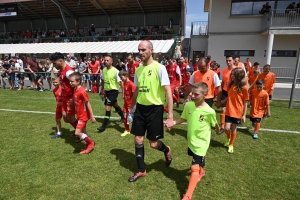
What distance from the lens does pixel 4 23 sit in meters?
31.2

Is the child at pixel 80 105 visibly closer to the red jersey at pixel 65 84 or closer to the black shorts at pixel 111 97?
the red jersey at pixel 65 84

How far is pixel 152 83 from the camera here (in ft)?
10.1

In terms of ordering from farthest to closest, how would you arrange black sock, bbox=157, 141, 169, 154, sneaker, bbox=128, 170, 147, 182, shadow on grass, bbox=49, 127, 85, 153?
1. shadow on grass, bbox=49, 127, 85, 153
2. black sock, bbox=157, 141, 169, 154
3. sneaker, bbox=128, 170, 147, 182

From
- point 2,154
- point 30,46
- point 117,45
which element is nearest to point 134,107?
point 2,154

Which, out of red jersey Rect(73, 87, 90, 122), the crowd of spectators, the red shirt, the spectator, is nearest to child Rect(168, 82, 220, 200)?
red jersey Rect(73, 87, 90, 122)

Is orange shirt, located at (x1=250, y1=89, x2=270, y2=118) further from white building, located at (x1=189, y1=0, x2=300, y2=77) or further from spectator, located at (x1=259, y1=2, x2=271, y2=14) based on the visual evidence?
spectator, located at (x1=259, y1=2, x2=271, y2=14)

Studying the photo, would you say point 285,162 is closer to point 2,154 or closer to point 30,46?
point 2,154

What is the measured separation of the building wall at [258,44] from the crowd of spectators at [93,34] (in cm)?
647

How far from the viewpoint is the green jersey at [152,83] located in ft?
9.99

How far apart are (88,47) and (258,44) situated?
15.7 m

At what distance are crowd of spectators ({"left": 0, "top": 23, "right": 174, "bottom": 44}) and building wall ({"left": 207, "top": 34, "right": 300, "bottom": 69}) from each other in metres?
6.47

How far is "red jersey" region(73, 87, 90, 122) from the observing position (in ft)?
13.3

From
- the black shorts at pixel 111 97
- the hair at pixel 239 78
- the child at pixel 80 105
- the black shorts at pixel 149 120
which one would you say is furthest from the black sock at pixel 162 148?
the black shorts at pixel 111 97

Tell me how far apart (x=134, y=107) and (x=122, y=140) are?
1.76m
